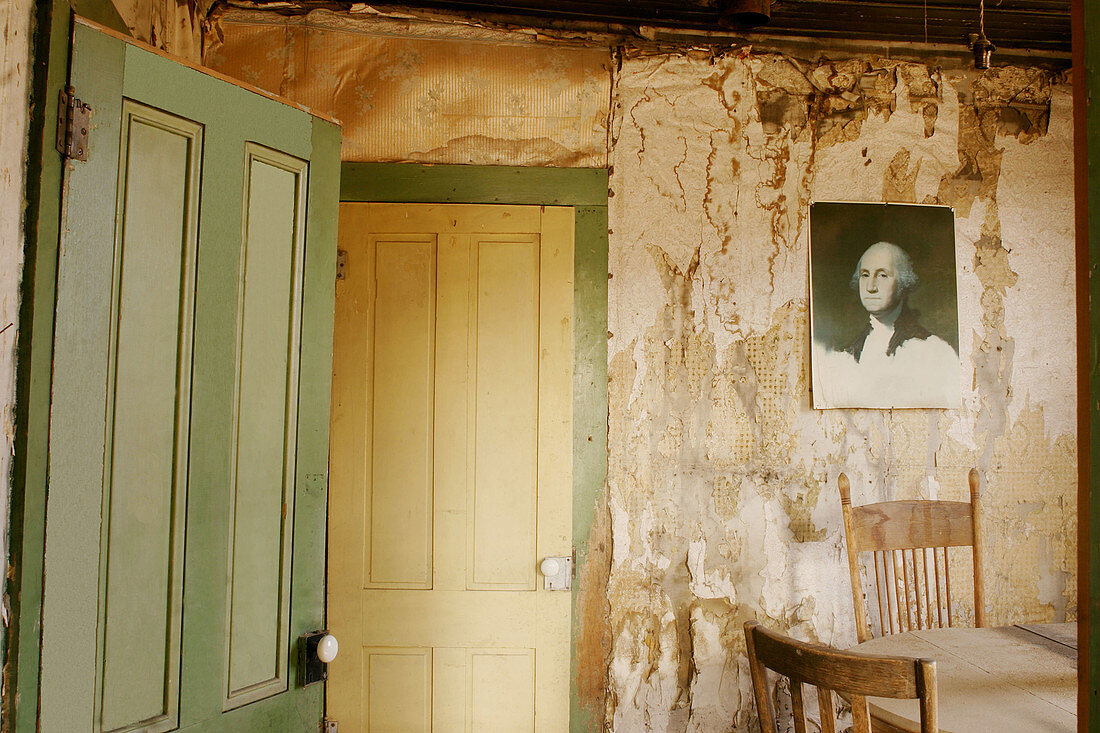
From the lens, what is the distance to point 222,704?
147 centimetres

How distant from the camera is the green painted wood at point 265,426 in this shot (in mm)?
1520

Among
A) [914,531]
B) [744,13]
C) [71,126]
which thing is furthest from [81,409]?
[914,531]

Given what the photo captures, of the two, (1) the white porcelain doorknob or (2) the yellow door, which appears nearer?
(1) the white porcelain doorknob

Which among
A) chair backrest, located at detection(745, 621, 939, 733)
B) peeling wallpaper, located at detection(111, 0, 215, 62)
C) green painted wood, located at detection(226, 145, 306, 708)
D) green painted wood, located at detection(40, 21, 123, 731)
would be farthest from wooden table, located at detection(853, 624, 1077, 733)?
peeling wallpaper, located at detection(111, 0, 215, 62)

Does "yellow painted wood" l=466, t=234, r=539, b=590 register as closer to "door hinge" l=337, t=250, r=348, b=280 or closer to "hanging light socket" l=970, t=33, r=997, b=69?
"door hinge" l=337, t=250, r=348, b=280

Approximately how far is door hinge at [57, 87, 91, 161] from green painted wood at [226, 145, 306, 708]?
1.06 ft

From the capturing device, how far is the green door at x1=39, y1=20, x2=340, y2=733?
1279mm

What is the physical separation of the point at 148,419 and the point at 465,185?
1439 mm

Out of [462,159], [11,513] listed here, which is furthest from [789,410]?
[11,513]

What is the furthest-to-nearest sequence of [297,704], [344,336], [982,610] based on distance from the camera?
1. [344,336]
2. [982,610]
3. [297,704]

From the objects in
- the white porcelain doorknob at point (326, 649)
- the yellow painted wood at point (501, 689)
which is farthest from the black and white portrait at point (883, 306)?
the white porcelain doorknob at point (326, 649)

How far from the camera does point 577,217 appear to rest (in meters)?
2.53

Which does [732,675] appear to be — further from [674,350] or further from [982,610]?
[674,350]

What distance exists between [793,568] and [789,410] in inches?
22.4
